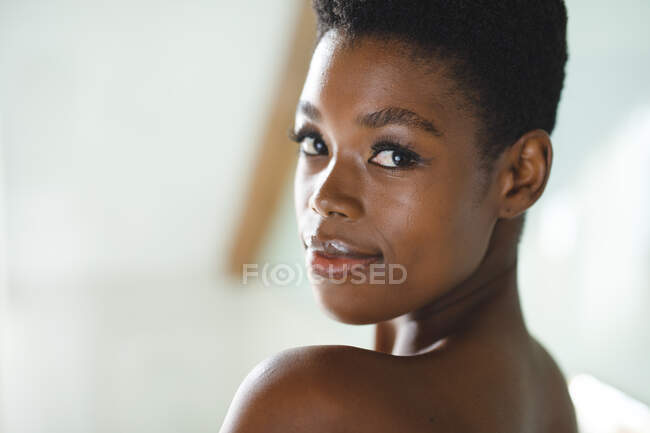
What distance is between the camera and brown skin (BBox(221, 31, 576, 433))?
60cm

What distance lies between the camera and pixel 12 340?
6.60 ft

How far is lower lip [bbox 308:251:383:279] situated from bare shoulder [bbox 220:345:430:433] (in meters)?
0.13

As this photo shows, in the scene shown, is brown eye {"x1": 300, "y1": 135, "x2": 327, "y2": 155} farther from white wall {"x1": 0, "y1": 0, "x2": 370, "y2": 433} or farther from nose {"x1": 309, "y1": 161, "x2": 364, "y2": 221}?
white wall {"x1": 0, "y1": 0, "x2": 370, "y2": 433}

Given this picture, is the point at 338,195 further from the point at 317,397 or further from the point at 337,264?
the point at 317,397

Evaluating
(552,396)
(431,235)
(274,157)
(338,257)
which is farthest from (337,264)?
(274,157)

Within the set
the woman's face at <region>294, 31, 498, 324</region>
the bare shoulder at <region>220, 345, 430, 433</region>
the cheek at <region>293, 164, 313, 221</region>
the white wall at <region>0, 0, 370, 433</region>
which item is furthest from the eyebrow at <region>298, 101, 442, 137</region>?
the white wall at <region>0, 0, 370, 433</region>

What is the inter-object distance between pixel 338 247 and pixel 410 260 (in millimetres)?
81

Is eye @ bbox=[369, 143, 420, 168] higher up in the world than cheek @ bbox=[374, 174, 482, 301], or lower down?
higher up

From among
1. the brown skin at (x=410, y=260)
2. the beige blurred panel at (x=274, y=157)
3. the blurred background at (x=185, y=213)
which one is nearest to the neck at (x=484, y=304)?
the brown skin at (x=410, y=260)

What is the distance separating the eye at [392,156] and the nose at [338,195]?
0.03 m

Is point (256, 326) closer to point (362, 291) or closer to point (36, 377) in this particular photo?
point (36, 377)

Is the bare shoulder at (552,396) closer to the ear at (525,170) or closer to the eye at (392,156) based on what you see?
the ear at (525,170)

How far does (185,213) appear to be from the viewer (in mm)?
2520

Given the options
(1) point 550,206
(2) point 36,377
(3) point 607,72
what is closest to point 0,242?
(2) point 36,377
